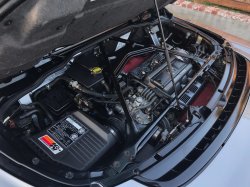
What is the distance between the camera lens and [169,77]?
1.76m

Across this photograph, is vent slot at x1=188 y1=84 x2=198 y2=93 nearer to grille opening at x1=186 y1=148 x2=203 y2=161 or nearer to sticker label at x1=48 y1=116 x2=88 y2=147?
grille opening at x1=186 y1=148 x2=203 y2=161

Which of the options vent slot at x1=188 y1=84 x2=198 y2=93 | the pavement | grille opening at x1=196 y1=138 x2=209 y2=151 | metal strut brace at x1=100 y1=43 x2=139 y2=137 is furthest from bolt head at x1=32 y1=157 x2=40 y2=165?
the pavement

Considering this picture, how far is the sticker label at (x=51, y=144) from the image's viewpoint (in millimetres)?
1231

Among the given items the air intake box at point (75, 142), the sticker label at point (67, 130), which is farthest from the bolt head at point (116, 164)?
the sticker label at point (67, 130)

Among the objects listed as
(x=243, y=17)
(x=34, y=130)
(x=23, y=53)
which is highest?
(x=23, y=53)

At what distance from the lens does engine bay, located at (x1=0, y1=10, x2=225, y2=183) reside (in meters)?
1.25

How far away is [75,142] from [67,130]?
103 mm

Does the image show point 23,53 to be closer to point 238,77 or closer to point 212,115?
point 212,115

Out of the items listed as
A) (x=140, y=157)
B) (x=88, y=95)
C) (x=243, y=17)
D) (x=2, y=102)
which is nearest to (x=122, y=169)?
(x=140, y=157)

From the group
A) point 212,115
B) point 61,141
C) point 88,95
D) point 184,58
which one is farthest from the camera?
point 184,58

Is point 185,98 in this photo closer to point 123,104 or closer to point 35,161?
point 123,104

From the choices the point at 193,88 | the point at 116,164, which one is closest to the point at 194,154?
the point at 116,164

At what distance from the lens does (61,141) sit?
4.17ft

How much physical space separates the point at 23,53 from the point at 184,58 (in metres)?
1.40
